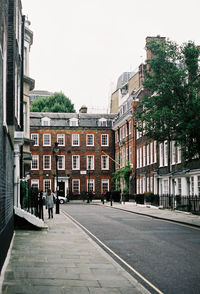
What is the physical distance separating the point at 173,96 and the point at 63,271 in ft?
56.4

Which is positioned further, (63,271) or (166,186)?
(166,186)

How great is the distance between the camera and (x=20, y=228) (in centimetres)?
1833

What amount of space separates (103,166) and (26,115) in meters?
45.3

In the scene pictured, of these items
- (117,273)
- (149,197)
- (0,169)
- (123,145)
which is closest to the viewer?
(0,169)

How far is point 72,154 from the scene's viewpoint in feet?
230

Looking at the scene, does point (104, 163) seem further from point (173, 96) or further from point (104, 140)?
point (173, 96)

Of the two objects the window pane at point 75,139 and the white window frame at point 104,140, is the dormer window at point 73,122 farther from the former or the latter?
the white window frame at point 104,140

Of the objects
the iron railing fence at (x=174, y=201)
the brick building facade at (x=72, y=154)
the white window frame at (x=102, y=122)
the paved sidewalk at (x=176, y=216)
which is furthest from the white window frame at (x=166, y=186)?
the white window frame at (x=102, y=122)

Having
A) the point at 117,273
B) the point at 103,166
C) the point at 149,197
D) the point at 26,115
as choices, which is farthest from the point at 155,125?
the point at 103,166

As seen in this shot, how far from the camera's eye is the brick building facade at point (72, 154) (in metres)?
69.1

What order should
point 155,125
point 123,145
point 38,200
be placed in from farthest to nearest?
point 123,145 → point 155,125 → point 38,200

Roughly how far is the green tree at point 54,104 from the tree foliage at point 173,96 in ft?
175

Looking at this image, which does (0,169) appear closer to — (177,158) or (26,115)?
(26,115)

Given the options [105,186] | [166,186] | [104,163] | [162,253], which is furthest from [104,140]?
[162,253]
